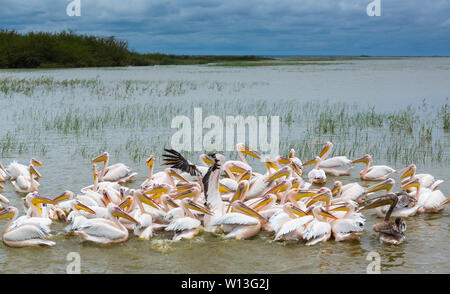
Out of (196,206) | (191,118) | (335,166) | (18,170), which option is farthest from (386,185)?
(191,118)

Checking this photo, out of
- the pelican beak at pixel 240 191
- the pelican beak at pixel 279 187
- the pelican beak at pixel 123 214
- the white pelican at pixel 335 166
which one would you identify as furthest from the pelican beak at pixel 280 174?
the pelican beak at pixel 123 214

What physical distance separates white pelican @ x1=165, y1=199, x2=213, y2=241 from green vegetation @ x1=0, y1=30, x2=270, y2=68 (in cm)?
4328

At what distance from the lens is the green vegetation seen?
45375mm

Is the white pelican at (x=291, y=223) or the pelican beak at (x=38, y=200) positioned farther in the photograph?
the pelican beak at (x=38, y=200)

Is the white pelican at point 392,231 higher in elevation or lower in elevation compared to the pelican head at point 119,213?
lower

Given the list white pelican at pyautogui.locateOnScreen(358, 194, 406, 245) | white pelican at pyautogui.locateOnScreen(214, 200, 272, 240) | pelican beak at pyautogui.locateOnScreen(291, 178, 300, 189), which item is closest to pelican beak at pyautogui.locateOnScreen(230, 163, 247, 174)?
pelican beak at pyautogui.locateOnScreen(291, 178, 300, 189)

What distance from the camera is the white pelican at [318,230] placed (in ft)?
17.8

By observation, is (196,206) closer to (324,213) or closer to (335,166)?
(324,213)

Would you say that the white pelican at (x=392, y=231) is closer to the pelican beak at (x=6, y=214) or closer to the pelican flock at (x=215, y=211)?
the pelican flock at (x=215, y=211)

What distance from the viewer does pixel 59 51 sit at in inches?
1917

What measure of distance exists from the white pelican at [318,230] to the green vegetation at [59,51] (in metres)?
44.1
